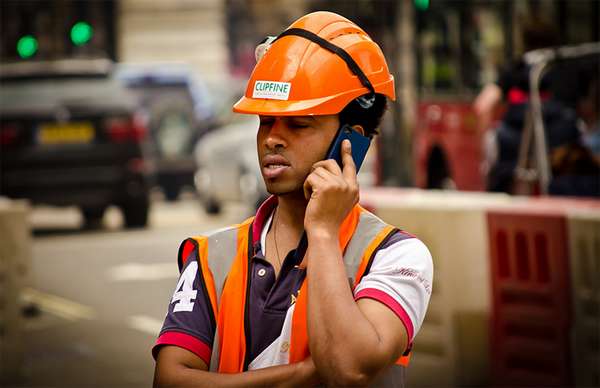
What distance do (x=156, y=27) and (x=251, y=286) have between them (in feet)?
152

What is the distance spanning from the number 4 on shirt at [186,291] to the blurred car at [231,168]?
15.0 metres

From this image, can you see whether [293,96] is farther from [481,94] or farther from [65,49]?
[65,49]

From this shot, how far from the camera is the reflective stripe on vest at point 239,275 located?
3195 millimetres

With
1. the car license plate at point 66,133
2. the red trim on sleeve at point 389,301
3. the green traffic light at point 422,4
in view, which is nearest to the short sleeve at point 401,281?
the red trim on sleeve at point 389,301

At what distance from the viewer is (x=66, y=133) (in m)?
18.5

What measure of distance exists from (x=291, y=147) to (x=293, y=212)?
145 mm

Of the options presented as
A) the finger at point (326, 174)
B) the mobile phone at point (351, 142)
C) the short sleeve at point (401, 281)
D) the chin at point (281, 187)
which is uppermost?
the mobile phone at point (351, 142)

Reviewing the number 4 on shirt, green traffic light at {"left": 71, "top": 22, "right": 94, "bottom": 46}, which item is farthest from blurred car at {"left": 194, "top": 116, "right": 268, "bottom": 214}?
the number 4 on shirt

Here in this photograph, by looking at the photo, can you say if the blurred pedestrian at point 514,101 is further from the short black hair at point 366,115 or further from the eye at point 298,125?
the eye at point 298,125

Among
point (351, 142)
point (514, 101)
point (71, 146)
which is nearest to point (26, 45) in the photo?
point (71, 146)

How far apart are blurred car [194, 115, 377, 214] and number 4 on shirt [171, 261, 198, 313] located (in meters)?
15.0

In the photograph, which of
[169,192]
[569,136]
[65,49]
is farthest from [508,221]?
[65,49]

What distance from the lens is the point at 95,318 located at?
39.7 ft

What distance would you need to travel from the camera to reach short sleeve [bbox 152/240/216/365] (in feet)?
10.7
